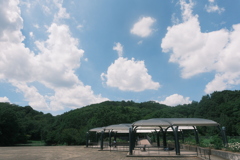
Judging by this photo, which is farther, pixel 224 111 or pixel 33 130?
pixel 33 130

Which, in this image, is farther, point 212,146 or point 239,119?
point 239,119

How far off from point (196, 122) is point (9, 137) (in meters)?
46.7

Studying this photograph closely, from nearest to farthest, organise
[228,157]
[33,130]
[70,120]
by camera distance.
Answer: [228,157]
[70,120]
[33,130]

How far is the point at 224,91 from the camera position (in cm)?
7481

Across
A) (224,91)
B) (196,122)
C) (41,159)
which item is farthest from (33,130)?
(224,91)

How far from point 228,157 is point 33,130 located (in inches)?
2793

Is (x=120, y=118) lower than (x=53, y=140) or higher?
higher

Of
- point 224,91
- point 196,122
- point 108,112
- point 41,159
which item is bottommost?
point 41,159

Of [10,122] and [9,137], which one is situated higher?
[10,122]

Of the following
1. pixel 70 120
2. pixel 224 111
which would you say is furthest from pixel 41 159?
pixel 224 111

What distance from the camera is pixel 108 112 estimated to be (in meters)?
47.0

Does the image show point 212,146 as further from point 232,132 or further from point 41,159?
point 232,132

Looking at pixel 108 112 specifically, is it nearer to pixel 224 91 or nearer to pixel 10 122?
pixel 10 122

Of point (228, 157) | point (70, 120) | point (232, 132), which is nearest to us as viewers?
point (228, 157)
